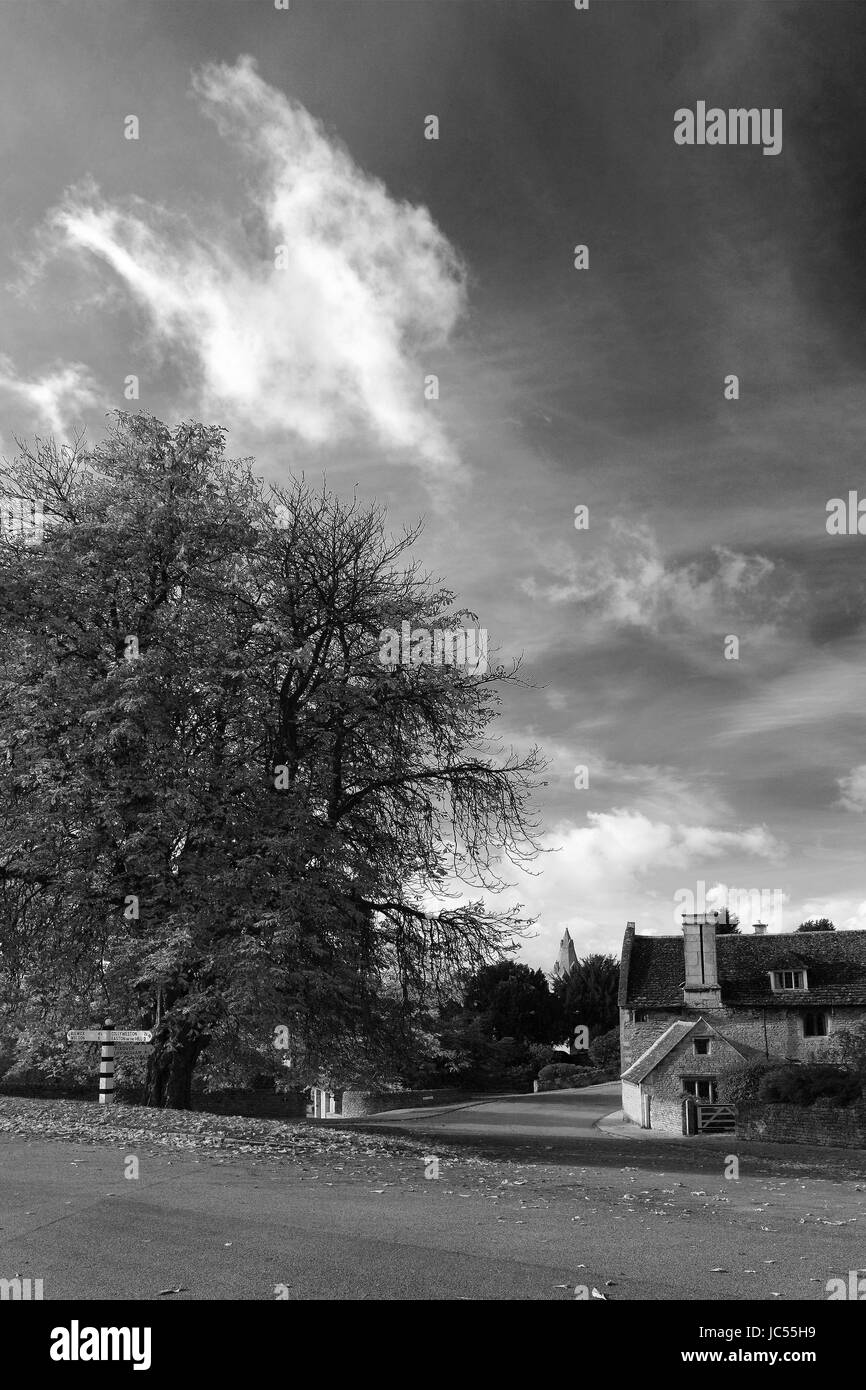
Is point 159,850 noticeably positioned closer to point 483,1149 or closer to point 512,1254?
point 483,1149

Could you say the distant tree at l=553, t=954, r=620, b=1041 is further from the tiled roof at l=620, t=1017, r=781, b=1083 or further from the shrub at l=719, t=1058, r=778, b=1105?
the shrub at l=719, t=1058, r=778, b=1105

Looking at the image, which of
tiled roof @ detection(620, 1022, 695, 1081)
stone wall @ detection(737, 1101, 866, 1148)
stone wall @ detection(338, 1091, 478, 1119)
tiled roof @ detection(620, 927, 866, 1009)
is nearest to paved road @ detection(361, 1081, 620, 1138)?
stone wall @ detection(338, 1091, 478, 1119)

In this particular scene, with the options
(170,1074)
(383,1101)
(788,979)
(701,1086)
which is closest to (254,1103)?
(383,1101)

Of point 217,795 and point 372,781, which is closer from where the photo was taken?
point 217,795

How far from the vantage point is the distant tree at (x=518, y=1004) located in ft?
250

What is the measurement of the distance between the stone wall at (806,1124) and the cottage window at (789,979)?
1272cm

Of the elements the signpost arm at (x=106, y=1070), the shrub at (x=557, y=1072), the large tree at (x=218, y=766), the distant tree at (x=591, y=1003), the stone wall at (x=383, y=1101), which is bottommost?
the shrub at (x=557, y=1072)

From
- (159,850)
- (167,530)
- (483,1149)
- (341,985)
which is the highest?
(167,530)

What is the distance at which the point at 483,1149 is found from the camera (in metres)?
19.5

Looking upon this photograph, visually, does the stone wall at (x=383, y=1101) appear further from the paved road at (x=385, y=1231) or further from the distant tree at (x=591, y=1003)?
the paved road at (x=385, y=1231)

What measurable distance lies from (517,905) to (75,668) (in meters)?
11.1

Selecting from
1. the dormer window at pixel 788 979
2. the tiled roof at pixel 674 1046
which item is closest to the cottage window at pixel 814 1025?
the dormer window at pixel 788 979

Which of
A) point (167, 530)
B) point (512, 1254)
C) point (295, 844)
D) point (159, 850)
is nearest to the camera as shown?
point (512, 1254)
